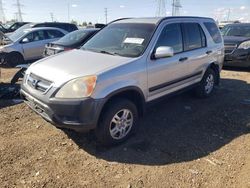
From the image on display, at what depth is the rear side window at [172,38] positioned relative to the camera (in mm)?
4496

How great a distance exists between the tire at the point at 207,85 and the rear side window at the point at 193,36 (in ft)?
2.53

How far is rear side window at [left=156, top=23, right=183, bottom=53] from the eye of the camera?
4.50 m

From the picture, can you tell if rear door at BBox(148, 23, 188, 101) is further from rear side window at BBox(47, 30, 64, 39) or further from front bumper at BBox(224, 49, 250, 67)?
rear side window at BBox(47, 30, 64, 39)

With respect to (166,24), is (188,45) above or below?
below

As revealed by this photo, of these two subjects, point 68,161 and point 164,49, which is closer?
point 68,161

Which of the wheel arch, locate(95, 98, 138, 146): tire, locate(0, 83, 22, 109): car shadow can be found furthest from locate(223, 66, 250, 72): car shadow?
locate(0, 83, 22, 109): car shadow

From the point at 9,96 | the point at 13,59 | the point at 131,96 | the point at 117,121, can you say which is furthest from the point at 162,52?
the point at 13,59

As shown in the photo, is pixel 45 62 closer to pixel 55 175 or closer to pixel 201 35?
pixel 55 175

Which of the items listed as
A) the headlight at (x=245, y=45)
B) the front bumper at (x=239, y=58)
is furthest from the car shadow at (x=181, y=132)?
the headlight at (x=245, y=45)

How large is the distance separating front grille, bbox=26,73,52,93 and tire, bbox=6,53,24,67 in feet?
24.0

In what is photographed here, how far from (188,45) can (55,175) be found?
348 cm

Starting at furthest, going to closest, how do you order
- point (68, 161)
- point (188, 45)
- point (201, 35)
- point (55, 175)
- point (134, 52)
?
point (201, 35)
point (188, 45)
point (134, 52)
point (68, 161)
point (55, 175)

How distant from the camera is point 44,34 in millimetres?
11531

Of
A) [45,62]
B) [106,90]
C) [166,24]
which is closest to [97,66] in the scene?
[106,90]
